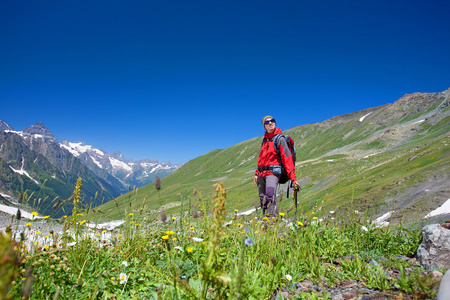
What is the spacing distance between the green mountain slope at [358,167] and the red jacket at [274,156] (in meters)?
1.35

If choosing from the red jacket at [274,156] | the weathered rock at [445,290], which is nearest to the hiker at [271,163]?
the red jacket at [274,156]

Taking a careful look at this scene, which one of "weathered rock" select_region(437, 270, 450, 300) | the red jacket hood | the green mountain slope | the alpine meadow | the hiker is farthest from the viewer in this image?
the green mountain slope

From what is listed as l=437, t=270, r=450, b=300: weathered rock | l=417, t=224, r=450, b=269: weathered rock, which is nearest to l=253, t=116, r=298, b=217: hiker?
l=417, t=224, r=450, b=269: weathered rock

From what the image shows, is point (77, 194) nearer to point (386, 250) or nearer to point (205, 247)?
point (205, 247)

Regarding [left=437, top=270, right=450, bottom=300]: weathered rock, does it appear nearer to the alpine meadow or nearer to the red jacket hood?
the alpine meadow

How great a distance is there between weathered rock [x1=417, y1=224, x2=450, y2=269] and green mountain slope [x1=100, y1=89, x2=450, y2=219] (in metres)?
1.29

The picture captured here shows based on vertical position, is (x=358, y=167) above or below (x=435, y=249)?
above

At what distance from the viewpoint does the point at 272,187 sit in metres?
7.63

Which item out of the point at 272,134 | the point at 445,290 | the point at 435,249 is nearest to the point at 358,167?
the point at 272,134

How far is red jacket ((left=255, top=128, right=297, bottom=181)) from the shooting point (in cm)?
765

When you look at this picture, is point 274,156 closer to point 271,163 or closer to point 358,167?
point 271,163

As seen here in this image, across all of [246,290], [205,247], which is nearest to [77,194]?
[205,247]

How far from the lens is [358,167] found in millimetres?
38812

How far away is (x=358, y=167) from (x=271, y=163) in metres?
36.1
